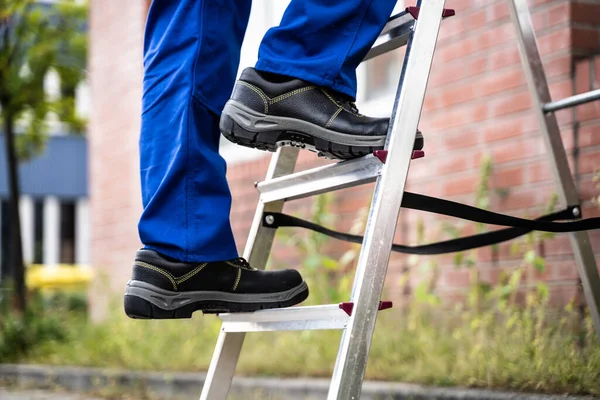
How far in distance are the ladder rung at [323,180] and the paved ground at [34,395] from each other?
245cm

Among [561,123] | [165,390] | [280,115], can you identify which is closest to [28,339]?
[165,390]

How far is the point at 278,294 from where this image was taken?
202 cm

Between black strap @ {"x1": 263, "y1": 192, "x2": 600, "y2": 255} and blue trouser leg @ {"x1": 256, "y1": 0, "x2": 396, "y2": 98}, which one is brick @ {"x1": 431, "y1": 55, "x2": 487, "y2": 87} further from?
blue trouser leg @ {"x1": 256, "y1": 0, "x2": 396, "y2": 98}

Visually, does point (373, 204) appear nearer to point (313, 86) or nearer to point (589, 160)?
point (313, 86)

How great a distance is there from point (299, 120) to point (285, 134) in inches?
1.8

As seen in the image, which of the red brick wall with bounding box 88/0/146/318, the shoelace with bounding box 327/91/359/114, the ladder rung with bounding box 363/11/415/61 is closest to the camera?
the shoelace with bounding box 327/91/359/114

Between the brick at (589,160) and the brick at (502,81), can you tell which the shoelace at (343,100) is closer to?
the brick at (589,160)

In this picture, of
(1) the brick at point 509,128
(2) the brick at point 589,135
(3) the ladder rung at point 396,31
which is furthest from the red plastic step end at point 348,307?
(1) the brick at point 509,128

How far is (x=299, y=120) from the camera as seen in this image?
1851mm

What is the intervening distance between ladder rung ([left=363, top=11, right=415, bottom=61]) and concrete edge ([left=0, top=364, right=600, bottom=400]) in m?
1.14

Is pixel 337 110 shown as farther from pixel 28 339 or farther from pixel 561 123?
pixel 28 339

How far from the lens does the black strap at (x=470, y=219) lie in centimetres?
190

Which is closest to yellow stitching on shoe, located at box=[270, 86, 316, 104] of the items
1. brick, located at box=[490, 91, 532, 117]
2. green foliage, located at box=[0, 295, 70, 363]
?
brick, located at box=[490, 91, 532, 117]

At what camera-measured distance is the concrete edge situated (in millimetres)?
2814
